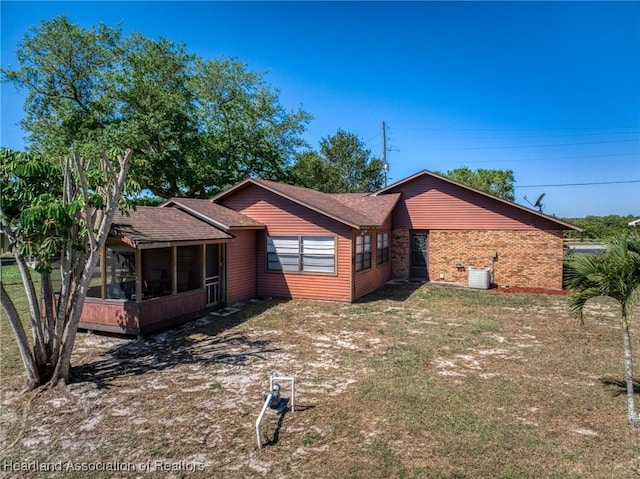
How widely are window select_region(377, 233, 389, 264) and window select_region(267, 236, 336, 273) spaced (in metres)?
3.68

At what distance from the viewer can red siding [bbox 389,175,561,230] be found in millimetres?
15742

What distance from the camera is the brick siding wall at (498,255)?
50.6 ft

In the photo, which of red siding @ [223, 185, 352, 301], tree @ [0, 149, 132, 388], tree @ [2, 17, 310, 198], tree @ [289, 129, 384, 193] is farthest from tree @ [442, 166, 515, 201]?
tree @ [0, 149, 132, 388]

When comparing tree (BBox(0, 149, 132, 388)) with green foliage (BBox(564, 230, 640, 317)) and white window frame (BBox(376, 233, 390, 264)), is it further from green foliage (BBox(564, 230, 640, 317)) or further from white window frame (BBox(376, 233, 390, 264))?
white window frame (BBox(376, 233, 390, 264))

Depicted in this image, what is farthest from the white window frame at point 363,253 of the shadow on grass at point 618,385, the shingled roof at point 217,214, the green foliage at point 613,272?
the green foliage at point 613,272

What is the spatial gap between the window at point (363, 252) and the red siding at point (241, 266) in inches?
147

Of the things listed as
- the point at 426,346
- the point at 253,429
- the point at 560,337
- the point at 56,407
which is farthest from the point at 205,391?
the point at 560,337

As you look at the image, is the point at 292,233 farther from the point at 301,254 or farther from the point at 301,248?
the point at 301,254

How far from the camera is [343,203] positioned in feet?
57.1

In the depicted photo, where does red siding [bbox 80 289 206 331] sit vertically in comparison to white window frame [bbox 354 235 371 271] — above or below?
below

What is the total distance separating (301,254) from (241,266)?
82.5 inches

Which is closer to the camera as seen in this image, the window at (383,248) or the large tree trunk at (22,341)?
the large tree trunk at (22,341)

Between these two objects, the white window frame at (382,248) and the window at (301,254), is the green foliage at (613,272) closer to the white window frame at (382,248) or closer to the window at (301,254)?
the window at (301,254)

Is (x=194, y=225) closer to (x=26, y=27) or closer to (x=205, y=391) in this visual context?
(x=205, y=391)
